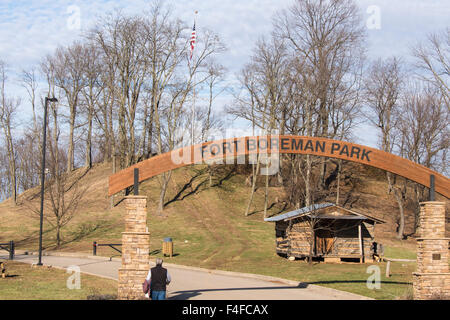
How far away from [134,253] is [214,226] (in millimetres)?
26800

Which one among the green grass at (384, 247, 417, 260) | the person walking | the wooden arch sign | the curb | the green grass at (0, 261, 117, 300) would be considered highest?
the wooden arch sign

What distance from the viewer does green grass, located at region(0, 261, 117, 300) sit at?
Answer: 14.2m

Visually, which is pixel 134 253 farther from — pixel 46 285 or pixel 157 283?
pixel 46 285

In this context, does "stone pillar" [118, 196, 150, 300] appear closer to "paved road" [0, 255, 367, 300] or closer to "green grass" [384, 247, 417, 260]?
"paved road" [0, 255, 367, 300]

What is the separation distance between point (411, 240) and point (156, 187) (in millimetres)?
24352

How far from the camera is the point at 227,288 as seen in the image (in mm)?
17641

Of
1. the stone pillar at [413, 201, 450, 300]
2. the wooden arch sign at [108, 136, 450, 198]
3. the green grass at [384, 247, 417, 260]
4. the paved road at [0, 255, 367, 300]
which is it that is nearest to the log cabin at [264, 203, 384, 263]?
the green grass at [384, 247, 417, 260]

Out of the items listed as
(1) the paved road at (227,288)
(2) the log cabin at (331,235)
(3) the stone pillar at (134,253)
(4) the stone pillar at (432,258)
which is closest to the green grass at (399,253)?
(2) the log cabin at (331,235)

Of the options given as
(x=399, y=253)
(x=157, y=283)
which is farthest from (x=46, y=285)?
(x=399, y=253)

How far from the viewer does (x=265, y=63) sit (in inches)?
1877

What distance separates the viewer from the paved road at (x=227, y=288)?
15.7 metres

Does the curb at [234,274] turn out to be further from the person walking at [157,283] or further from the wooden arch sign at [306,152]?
the person walking at [157,283]

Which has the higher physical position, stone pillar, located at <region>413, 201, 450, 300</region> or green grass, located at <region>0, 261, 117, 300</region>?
stone pillar, located at <region>413, 201, 450, 300</region>

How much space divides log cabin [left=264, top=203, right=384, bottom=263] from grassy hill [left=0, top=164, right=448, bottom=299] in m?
1.46
